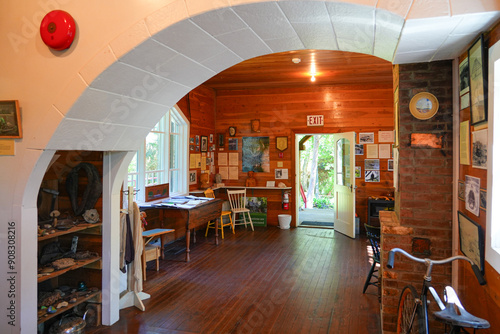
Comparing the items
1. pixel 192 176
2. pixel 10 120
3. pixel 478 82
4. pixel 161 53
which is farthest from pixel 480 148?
pixel 192 176

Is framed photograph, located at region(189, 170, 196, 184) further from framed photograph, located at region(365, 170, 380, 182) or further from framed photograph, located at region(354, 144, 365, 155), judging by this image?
framed photograph, located at region(365, 170, 380, 182)

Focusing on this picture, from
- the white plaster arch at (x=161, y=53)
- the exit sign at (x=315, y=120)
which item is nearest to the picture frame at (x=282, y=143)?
the exit sign at (x=315, y=120)

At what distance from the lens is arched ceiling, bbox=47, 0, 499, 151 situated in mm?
1809

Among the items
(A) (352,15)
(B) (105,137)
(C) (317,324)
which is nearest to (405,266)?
(C) (317,324)

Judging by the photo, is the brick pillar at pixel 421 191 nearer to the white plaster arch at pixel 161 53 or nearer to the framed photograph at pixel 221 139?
the white plaster arch at pixel 161 53

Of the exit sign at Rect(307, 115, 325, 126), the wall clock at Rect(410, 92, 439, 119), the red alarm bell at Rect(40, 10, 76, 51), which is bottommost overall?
the wall clock at Rect(410, 92, 439, 119)

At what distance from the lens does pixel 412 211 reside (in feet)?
9.25

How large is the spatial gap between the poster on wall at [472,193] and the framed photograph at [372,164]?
16.7 feet

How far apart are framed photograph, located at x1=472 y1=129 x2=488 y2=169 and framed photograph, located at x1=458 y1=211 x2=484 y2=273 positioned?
14.4 inches

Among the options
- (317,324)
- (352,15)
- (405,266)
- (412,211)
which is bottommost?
(317,324)

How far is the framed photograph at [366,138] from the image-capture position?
24.3 feet

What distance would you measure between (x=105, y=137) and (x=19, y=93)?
63 cm

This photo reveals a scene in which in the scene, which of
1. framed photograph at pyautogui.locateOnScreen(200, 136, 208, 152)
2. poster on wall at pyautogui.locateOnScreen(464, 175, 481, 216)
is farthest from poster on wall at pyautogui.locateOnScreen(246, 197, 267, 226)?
poster on wall at pyautogui.locateOnScreen(464, 175, 481, 216)

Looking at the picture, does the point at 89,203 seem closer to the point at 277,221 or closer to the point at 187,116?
the point at 187,116
